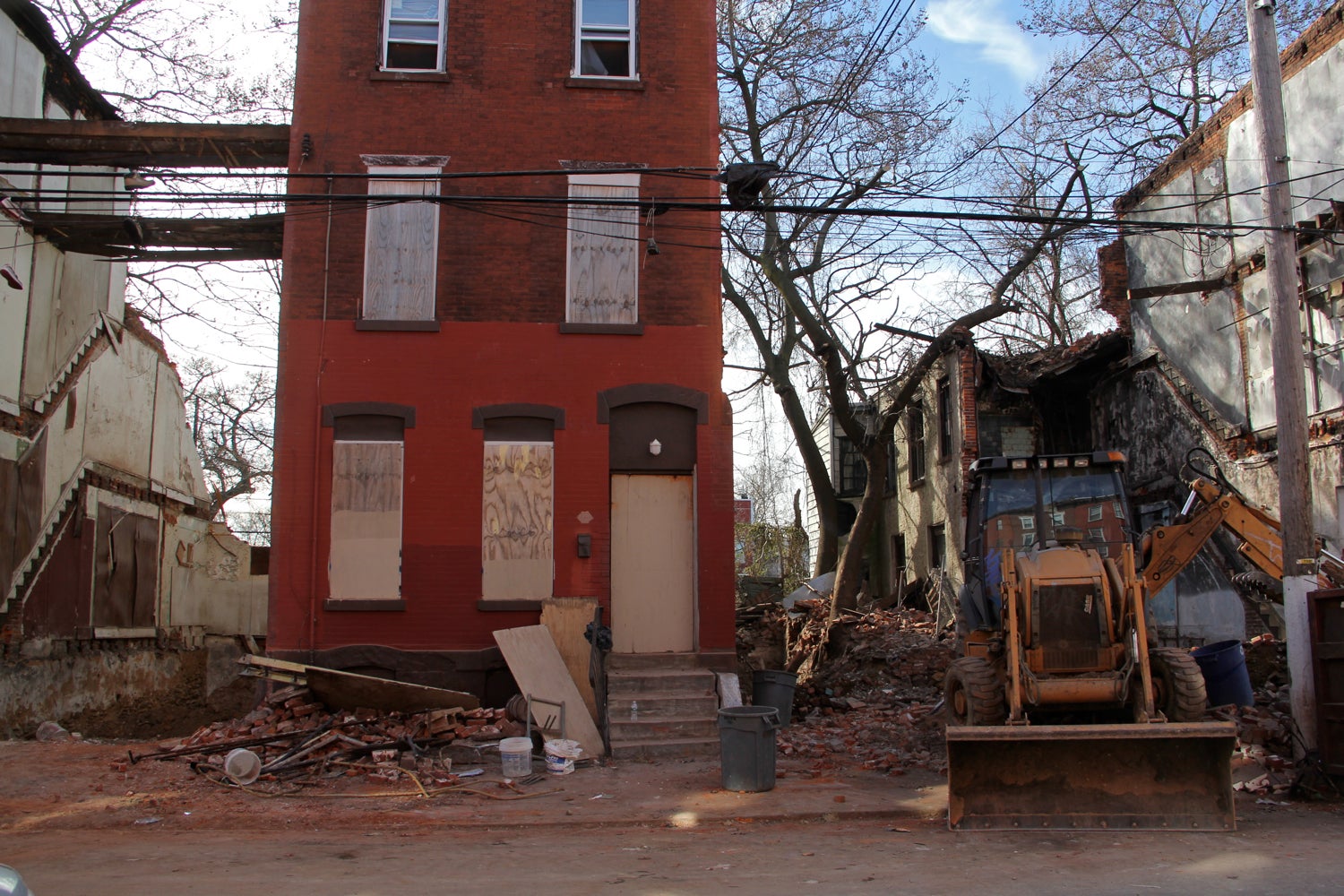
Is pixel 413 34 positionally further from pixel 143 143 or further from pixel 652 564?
pixel 652 564

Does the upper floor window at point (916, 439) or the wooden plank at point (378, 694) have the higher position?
the upper floor window at point (916, 439)

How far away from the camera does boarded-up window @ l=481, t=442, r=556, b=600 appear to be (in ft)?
46.3

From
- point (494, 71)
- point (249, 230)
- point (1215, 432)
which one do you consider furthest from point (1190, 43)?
point (249, 230)

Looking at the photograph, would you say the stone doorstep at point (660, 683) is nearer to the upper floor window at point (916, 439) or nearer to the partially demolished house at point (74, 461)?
the partially demolished house at point (74, 461)

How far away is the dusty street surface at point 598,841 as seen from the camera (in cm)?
695

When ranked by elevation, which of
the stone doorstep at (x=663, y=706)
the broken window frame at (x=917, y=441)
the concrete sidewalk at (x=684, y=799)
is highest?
the broken window frame at (x=917, y=441)

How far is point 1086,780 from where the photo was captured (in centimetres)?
835

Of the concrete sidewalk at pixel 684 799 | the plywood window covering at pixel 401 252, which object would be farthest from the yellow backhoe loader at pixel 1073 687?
the plywood window covering at pixel 401 252

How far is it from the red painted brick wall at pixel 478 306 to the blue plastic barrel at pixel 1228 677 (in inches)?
228

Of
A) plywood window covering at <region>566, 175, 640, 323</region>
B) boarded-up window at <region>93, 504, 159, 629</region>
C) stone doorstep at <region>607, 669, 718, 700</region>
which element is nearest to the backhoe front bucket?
stone doorstep at <region>607, 669, 718, 700</region>

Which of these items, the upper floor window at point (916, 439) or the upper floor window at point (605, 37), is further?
the upper floor window at point (916, 439)

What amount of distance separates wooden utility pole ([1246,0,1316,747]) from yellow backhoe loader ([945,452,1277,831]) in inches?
44.1

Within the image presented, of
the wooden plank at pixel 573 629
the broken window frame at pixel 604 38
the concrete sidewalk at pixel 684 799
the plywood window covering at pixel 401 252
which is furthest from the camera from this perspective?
the broken window frame at pixel 604 38

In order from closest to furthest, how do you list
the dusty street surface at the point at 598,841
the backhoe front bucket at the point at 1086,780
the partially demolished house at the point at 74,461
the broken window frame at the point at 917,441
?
1. the dusty street surface at the point at 598,841
2. the backhoe front bucket at the point at 1086,780
3. the partially demolished house at the point at 74,461
4. the broken window frame at the point at 917,441
